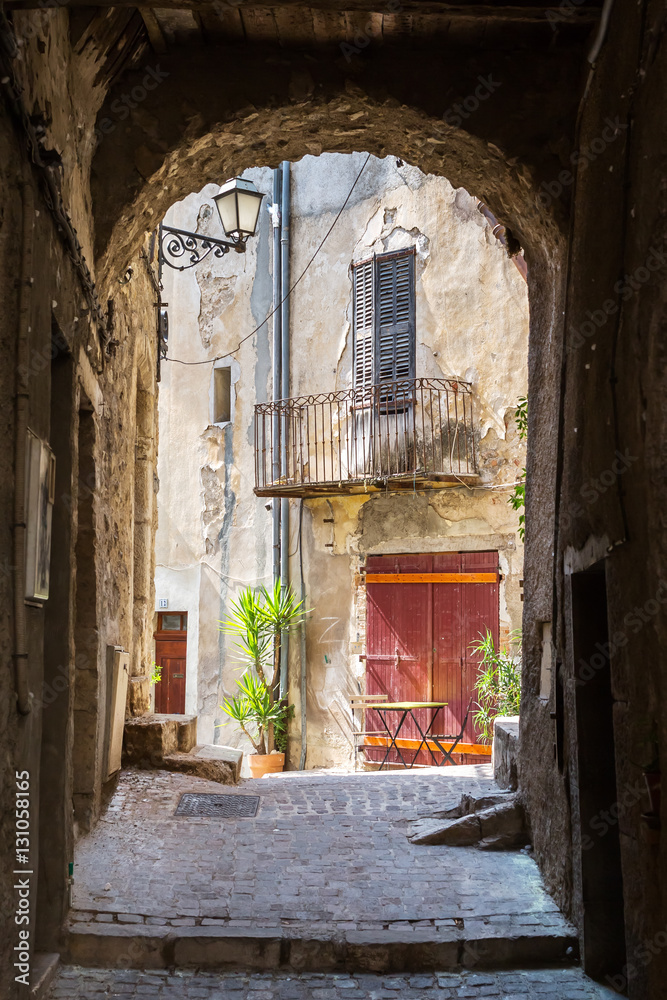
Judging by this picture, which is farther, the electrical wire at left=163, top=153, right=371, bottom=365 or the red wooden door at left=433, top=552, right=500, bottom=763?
the electrical wire at left=163, top=153, right=371, bottom=365

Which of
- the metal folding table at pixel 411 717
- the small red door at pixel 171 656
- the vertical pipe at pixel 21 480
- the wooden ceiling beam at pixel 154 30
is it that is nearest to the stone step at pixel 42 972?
the vertical pipe at pixel 21 480

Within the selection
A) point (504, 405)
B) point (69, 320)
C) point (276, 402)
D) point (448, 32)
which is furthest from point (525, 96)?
point (276, 402)

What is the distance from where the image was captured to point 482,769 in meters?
8.34

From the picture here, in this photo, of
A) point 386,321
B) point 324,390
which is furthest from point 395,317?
point 324,390

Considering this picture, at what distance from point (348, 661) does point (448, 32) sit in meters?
A: 9.39

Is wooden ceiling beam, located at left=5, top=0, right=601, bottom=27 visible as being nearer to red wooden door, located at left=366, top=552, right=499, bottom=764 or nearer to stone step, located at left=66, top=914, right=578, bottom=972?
stone step, located at left=66, top=914, right=578, bottom=972

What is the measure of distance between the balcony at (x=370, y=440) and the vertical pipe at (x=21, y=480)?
8729mm

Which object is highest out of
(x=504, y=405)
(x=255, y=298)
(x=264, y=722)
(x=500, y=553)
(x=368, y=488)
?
(x=255, y=298)

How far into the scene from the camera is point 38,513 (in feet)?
10.8

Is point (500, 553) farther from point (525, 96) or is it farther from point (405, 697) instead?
point (525, 96)

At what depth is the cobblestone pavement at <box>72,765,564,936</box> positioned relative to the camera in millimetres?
4250

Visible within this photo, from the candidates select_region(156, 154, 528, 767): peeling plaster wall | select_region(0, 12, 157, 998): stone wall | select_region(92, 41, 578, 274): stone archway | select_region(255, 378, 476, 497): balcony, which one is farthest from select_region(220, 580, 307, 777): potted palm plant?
select_region(92, 41, 578, 274): stone archway

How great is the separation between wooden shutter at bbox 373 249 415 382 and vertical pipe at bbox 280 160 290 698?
1.49m

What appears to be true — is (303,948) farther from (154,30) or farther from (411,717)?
(411,717)
